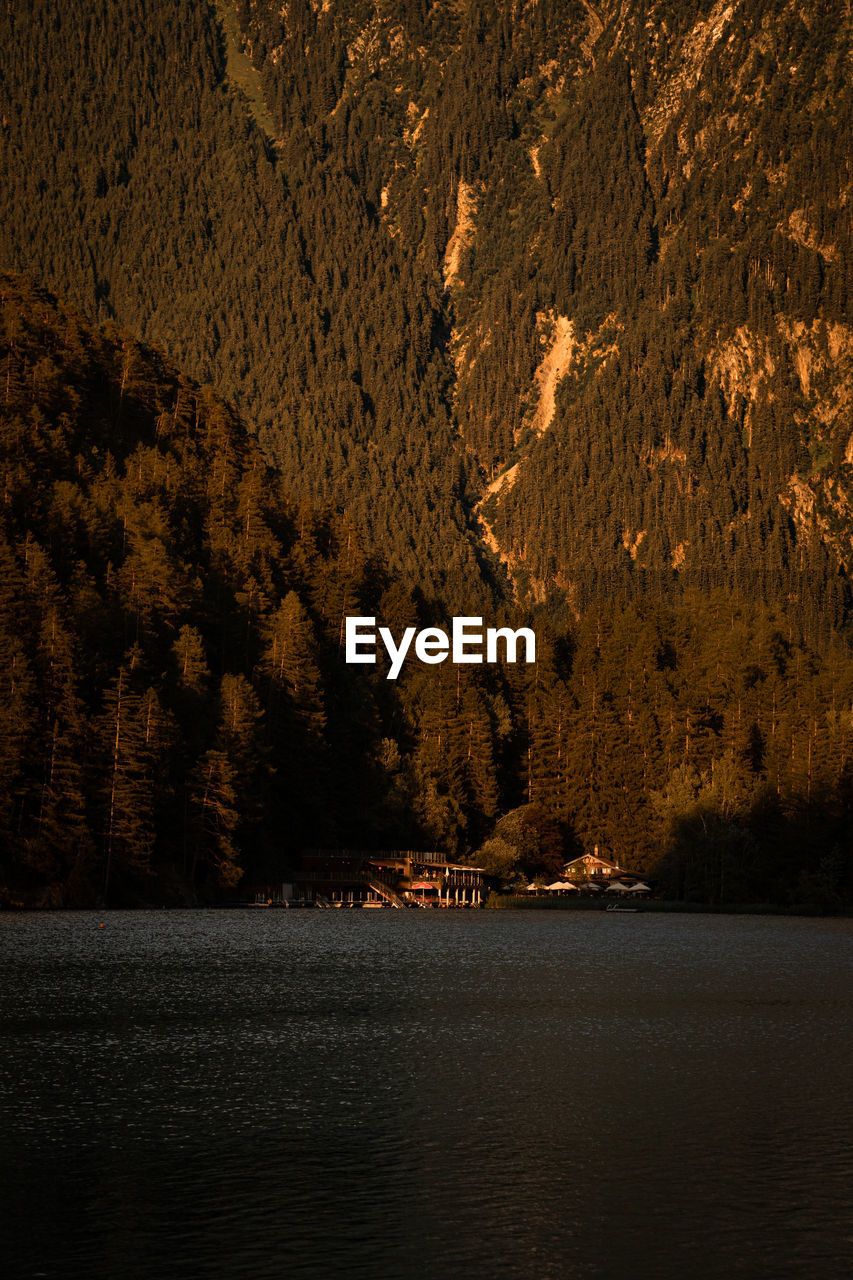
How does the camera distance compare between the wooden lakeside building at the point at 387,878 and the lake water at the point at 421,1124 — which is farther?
the wooden lakeside building at the point at 387,878

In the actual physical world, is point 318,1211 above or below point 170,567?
below

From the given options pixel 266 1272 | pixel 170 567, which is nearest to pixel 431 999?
pixel 266 1272

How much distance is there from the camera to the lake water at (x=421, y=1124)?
1024 inches

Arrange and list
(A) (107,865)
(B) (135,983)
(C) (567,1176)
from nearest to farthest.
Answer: (C) (567,1176), (B) (135,983), (A) (107,865)

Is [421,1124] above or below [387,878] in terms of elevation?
above

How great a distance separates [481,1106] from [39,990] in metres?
30.6

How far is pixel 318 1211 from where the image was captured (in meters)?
28.0

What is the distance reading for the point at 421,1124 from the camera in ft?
120

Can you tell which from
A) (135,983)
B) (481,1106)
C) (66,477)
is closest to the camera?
(481,1106)

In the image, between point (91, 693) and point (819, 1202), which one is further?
point (91, 693)

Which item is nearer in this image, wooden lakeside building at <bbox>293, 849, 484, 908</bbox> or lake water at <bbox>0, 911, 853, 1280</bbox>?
lake water at <bbox>0, 911, 853, 1280</bbox>

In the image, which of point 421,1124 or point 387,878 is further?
point 387,878

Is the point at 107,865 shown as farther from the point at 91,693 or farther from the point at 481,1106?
the point at 481,1106

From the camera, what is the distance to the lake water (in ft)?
85.3
